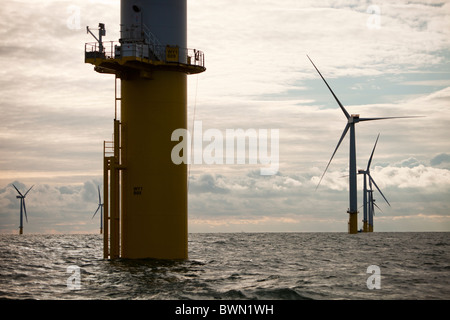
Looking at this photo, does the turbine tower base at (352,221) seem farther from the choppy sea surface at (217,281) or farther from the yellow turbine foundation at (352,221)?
the choppy sea surface at (217,281)

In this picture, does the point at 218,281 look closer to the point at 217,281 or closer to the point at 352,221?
the point at 217,281

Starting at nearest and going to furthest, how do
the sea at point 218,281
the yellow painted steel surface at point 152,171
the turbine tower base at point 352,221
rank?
1. the sea at point 218,281
2. the yellow painted steel surface at point 152,171
3. the turbine tower base at point 352,221

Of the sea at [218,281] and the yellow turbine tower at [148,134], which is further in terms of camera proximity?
the yellow turbine tower at [148,134]

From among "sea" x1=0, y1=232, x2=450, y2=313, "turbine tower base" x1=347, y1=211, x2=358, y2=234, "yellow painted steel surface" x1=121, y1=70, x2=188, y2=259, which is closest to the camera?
"sea" x1=0, y1=232, x2=450, y2=313

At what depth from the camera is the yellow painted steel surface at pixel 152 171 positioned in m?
32.8

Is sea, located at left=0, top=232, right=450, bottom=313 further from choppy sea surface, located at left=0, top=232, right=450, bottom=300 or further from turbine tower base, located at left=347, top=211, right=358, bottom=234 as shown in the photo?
turbine tower base, located at left=347, top=211, right=358, bottom=234

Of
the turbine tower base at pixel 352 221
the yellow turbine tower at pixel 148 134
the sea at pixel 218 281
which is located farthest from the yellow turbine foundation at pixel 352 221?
the yellow turbine tower at pixel 148 134

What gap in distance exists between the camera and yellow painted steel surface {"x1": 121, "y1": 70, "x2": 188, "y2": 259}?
108 feet

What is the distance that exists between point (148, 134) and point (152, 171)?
2.02m

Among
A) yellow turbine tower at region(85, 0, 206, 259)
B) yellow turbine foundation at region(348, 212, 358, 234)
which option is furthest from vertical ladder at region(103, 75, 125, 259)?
yellow turbine foundation at region(348, 212, 358, 234)

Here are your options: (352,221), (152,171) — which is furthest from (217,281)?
(352,221)
